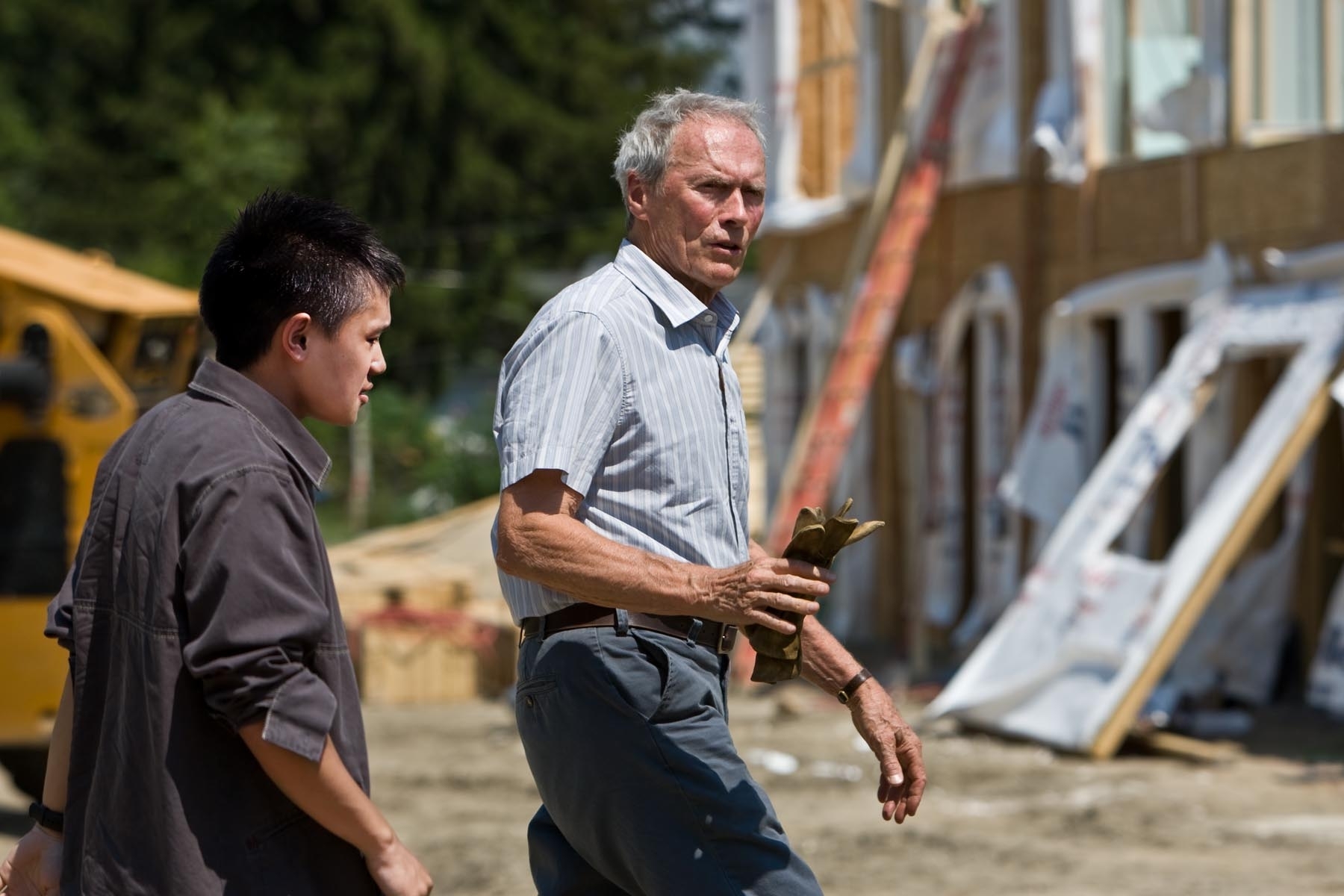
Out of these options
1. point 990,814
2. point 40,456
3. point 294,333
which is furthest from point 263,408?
point 990,814

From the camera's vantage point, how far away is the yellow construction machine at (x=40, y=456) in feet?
28.0

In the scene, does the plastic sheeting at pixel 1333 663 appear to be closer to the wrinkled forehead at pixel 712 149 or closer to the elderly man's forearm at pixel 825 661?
the elderly man's forearm at pixel 825 661

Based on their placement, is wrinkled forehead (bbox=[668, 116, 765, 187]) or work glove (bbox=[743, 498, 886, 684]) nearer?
work glove (bbox=[743, 498, 886, 684])

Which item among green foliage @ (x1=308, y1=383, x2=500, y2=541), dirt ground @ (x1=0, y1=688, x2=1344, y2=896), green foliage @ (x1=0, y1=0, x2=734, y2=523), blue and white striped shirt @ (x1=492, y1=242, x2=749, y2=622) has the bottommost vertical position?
green foliage @ (x1=308, y1=383, x2=500, y2=541)

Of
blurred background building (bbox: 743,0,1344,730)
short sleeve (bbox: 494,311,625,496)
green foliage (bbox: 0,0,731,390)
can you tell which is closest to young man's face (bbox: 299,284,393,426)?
short sleeve (bbox: 494,311,625,496)

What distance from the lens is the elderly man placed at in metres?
3.32

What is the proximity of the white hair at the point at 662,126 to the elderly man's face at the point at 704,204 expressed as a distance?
0.6 inches

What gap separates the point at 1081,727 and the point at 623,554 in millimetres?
7437

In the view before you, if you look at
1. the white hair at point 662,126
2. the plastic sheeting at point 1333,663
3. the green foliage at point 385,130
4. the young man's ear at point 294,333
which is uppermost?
the green foliage at point 385,130

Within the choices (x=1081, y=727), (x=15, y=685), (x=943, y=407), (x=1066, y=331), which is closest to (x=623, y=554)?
(x=15, y=685)

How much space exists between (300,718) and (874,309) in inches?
496

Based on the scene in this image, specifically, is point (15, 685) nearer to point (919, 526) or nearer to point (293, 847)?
point (293, 847)

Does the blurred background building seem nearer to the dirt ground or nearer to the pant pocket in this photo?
the dirt ground

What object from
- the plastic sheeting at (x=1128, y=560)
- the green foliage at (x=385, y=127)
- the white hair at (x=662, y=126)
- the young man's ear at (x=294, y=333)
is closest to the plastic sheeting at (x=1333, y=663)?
the plastic sheeting at (x=1128, y=560)
